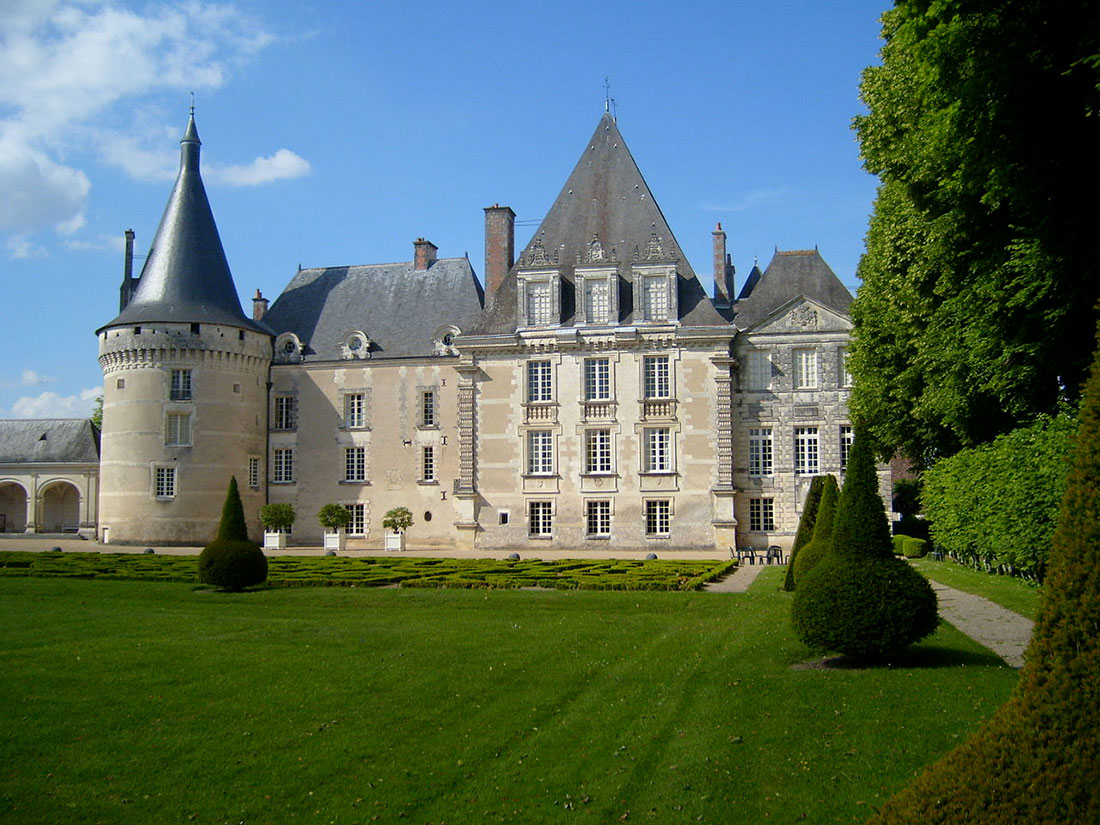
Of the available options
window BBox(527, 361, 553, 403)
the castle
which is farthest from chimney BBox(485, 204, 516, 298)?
window BBox(527, 361, 553, 403)

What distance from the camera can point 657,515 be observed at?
3359cm

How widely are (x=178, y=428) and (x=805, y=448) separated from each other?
75.8 feet

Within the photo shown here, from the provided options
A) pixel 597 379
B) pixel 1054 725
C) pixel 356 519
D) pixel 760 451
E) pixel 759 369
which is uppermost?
pixel 759 369

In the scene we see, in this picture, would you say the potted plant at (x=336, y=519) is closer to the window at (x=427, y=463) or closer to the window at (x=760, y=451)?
the window at (x=427, y=463)

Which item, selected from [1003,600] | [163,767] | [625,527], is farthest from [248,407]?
[163,767]

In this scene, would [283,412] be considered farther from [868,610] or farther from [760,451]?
[868,610]

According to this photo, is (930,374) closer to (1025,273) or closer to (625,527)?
(1025,273)

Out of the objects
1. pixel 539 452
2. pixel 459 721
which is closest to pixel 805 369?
pixel 539 452

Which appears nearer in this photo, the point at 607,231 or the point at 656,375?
the point at 656,375

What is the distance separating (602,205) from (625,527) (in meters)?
11.7

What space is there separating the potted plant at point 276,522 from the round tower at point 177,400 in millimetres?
1362

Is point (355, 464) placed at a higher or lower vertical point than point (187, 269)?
lower

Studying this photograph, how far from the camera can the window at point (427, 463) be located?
37.3m

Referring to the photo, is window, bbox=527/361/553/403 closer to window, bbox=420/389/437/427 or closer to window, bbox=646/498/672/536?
window, bbox=420/389/437/427
